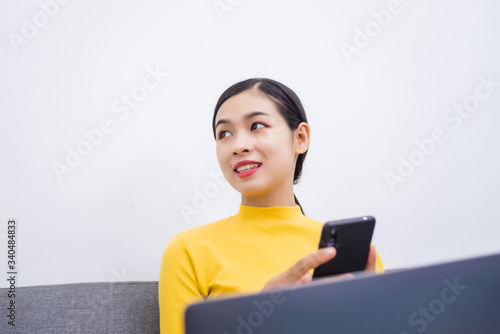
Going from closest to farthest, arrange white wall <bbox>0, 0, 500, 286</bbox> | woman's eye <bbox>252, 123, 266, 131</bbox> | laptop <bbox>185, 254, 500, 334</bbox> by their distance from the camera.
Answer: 1. laptop <bbox>185, 254, 500, 334</bbox>
2. woman's eye <bbox>252, 123, 266, 131</bbox>
3. white wall <bbox>0, 0, 500, 286</bbox>

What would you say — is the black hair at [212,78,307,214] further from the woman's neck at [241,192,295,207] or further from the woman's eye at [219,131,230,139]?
the woman's neck at [241,192,295,207]

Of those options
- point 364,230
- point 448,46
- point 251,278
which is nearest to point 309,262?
point 364,230

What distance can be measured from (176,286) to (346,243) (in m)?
0.48

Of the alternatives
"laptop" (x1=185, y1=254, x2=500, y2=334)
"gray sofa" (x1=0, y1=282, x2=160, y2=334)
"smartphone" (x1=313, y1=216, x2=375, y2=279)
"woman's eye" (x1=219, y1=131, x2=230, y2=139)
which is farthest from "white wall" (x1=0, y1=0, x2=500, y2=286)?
"laptop" (x1=185, y1=254, x2=500, y2=334)

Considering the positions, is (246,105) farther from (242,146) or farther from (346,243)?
(346,243)

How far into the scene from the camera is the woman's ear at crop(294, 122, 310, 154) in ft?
3.96

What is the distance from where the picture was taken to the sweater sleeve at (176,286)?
1012 mm

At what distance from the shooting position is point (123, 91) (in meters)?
1.41

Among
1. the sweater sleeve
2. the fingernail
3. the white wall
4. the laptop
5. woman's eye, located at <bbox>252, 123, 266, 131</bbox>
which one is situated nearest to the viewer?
the laptop

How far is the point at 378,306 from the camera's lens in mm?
422

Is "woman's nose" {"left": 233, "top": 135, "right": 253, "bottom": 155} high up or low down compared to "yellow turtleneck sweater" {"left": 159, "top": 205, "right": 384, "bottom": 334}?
up

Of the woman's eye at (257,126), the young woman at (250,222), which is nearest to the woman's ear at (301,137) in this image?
the young woman at (250,222)

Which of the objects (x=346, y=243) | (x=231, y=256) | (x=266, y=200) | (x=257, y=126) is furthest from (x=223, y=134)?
(x=346, y=243)

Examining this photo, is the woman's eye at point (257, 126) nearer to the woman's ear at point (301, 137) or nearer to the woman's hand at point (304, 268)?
the woman's ear at point (301, 137)
